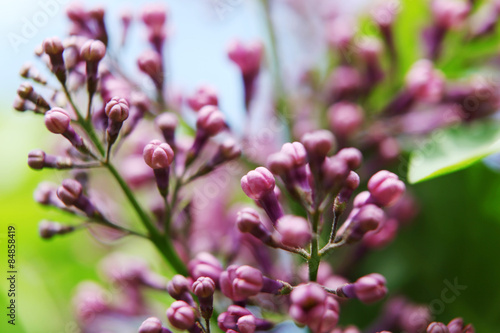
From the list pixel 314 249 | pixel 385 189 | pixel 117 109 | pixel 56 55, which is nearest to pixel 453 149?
pixel 385 189

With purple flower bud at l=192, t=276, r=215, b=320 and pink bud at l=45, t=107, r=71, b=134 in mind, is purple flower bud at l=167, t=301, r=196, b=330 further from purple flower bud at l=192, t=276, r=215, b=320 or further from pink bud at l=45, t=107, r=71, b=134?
→ pink bud at l=45, t=107, r=71, b=134

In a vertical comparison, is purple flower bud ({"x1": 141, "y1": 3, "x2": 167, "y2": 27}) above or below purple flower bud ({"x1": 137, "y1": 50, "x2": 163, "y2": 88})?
above

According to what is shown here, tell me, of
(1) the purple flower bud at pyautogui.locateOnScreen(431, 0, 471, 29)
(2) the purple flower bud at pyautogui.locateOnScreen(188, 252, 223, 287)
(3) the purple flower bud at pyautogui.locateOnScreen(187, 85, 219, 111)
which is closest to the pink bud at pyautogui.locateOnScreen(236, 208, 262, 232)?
(2) the purple flower bud at pyautogui.locateOnScreen(188, 252, 223, 287)

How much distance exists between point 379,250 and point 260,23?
71 centimetres

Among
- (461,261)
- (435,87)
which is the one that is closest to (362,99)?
(435,87)

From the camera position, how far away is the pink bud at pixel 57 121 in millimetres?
947

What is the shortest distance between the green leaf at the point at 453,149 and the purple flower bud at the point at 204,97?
43 centimetres

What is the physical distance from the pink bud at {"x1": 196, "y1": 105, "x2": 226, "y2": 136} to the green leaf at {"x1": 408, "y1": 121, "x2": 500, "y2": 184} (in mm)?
385

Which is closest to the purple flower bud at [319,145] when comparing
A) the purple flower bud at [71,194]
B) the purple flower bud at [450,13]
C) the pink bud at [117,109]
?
the pink bud at [117,109]

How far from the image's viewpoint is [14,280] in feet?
4.86

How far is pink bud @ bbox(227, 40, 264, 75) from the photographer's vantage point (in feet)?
4.52

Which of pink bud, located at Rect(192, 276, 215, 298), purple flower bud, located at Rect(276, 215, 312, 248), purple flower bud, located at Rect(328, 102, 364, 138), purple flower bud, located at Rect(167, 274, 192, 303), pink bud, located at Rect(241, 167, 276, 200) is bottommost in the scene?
purple flower bud, located at Rect(167, 274, 192, 303)

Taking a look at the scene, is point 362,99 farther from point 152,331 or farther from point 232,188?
point 152,331

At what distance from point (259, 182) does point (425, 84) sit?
2.07 ft
